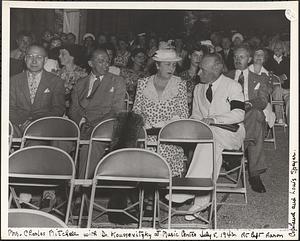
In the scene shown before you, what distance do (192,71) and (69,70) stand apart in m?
0.46

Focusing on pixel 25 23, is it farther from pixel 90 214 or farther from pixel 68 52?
pixel 90 214

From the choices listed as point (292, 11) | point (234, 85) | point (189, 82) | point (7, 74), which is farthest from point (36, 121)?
point (292, 11)

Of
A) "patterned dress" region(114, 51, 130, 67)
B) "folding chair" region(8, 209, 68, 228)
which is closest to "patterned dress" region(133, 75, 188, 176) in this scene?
"patterned dress" region(114, 51, 130, 67)

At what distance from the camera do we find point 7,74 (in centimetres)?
206

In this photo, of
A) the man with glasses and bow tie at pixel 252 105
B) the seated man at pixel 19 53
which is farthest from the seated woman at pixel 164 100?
the seated man at pixel 19 53

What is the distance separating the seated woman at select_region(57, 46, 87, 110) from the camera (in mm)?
2264

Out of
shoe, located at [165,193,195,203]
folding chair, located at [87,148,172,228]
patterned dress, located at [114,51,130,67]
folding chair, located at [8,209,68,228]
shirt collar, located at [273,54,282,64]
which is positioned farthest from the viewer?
patterned dress, located at [114,51,130,67]

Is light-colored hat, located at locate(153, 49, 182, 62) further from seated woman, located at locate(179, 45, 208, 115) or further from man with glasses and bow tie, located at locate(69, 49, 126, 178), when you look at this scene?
man with glasses and bow tie, located at locate(69, 49, 126, 178)

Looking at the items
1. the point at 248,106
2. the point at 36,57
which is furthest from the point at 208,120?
the point at 36,57

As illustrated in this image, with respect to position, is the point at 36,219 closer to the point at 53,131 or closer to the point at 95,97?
the point at 53,131

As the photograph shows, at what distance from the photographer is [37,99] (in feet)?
7.31

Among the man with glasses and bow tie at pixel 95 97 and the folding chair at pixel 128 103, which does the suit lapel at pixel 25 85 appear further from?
the folding chair at pixel 128 103

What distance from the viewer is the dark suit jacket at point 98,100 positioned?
2.28 meters

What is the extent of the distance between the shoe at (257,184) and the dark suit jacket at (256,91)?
0.91 feet
